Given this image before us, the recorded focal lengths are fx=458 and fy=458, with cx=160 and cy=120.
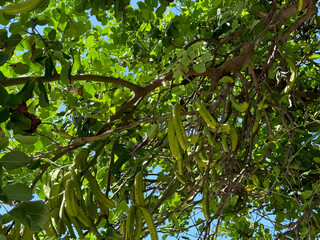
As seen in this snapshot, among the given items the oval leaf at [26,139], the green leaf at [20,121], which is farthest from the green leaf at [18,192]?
the green leaf at [20,121]

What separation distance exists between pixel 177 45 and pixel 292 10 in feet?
1.90

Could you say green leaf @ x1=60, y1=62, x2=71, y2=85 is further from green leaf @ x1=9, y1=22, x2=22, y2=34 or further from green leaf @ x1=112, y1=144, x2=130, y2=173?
green leaf @ x1=112, y1=144, x2=130, y2=173

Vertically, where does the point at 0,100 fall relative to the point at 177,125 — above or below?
below

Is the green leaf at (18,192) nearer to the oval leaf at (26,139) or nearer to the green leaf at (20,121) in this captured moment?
the oval leaf at (26,139)

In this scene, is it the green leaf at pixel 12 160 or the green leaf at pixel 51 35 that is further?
the green leaf at pixel 51 35

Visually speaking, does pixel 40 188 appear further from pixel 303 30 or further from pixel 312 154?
pixel 303 30

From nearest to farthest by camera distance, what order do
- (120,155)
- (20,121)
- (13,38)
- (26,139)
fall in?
(26,139)
(20,121)
(13,38)
(120,155)

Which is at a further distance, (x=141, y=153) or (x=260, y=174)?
(x=260, y=174)

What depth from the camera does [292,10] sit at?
70.5 inches

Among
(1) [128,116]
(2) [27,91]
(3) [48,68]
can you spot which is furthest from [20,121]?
(1) [128,116]

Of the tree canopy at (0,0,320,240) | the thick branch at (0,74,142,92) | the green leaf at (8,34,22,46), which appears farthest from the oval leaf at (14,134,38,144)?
the green leaf at (8,34,22,46)

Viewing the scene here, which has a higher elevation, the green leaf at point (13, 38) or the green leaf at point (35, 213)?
the green leaf at point (13, 38)

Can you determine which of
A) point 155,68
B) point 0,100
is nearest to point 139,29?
point 155,68

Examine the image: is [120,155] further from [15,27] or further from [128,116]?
[15,27]
